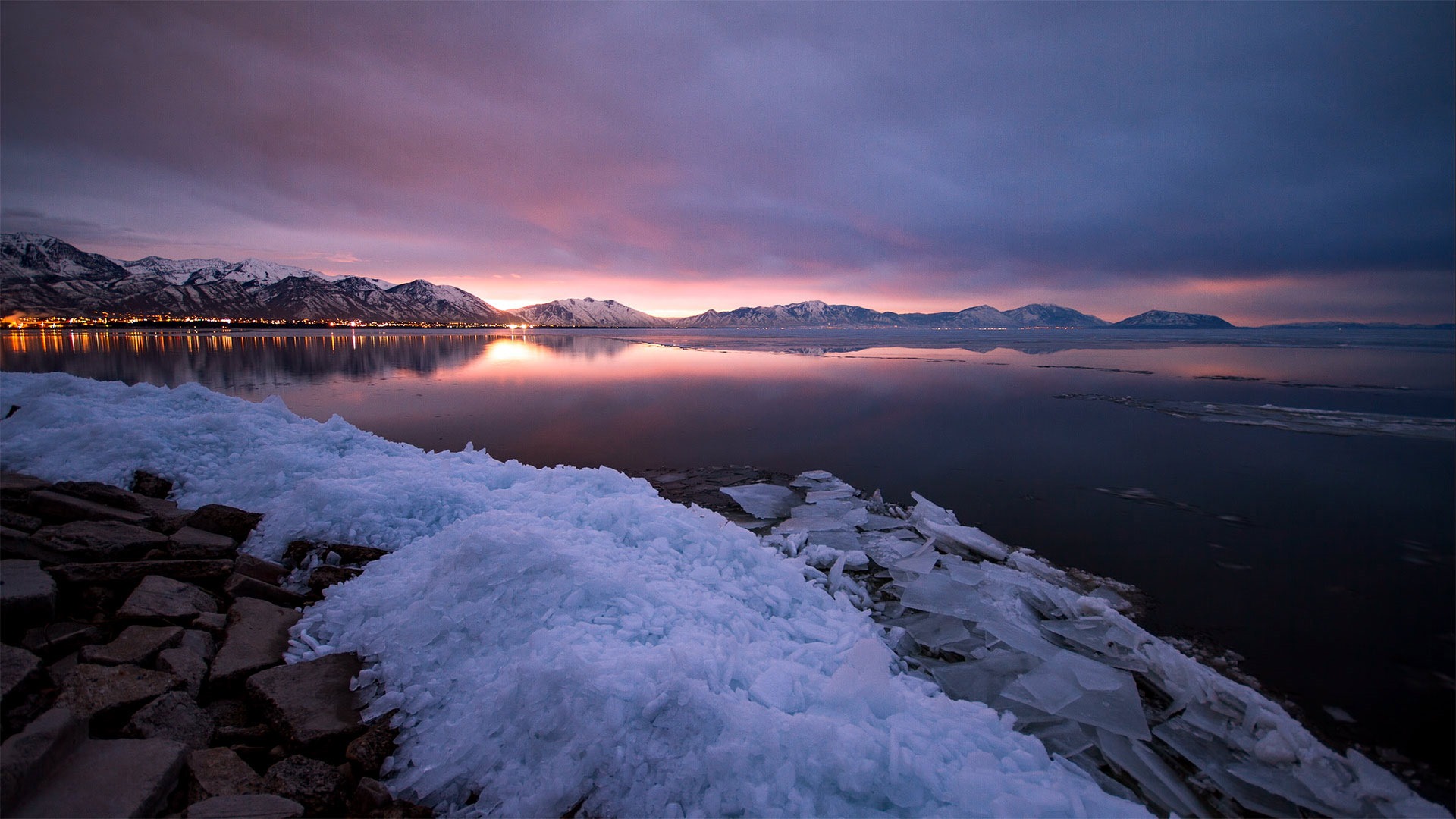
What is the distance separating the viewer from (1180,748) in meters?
3.96

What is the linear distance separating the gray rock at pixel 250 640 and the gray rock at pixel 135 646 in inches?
11.6

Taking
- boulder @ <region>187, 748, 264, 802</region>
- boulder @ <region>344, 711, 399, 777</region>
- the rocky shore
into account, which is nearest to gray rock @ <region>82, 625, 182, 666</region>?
the rocky shore

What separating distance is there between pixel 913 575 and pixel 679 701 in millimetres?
3839

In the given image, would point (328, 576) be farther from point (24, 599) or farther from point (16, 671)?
point (16, 671)

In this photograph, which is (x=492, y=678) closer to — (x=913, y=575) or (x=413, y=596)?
(x=413, y=596)

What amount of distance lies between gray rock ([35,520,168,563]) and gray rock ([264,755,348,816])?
3.19 meters

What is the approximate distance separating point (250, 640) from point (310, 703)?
930 mm

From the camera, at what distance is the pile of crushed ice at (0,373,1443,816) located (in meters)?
3.02

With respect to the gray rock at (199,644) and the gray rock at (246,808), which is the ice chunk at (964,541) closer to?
the gray rock at (246,808)

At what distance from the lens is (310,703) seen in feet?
11.0

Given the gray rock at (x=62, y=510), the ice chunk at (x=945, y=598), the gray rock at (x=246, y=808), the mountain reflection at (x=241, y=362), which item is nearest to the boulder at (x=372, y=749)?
the gray rock at (x=246, y=808)

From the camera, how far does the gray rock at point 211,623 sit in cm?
388

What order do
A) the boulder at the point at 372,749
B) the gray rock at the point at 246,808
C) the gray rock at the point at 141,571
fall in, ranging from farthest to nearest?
1. the gray rock at the point at 141,571
2. the boulder at the point at 372,749
3. the gray rock at the point at 246,808

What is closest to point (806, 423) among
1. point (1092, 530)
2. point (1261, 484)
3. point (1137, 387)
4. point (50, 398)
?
point (1092, 530)
